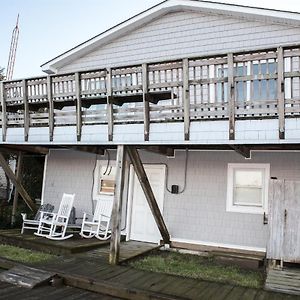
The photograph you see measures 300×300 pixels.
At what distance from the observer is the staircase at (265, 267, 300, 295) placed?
5105 millimetres

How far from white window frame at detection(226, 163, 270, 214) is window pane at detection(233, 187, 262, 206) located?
0.07m

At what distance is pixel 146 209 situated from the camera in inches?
350

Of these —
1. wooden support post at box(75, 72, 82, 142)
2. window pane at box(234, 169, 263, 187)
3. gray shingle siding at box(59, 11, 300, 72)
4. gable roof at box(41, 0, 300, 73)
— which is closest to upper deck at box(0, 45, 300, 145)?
wooden support post at box(75, 72, 82, 142)

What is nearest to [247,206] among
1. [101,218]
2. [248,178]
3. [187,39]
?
[248,178]

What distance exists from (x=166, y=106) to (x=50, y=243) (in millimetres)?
3840

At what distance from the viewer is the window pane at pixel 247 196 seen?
7.72 metres

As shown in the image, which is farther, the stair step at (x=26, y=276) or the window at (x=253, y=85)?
the window at (x=253, y=85)

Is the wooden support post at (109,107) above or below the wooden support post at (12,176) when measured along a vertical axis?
above

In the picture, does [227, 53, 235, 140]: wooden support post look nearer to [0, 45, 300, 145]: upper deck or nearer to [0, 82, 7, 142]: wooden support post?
[0, 45, 300, 145]: upper deck

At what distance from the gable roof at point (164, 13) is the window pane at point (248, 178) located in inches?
136

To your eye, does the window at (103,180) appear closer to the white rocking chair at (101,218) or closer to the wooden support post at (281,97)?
the white rocking chair at (101,218)

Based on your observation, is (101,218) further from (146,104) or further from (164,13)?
(164,13)

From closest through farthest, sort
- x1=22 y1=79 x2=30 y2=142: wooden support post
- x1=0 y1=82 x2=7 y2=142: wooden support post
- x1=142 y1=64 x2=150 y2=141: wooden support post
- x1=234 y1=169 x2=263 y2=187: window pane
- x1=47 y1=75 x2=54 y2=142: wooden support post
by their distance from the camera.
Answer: x1=142 y1=64 x2=150 y2=141: wooden support post
x1=47 y1=75 x2=54 y2=142: wooden support post
x1=22 y1=79 x2=30 y2=142: wooden support post
x1=234 y1=169 x2=263 y2=187: window pane
x1=0 y1=82 x2=7 y2=142: wooden support post

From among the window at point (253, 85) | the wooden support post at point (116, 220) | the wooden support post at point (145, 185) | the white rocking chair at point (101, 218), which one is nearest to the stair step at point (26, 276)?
the wooden support post at point (116, 220)
